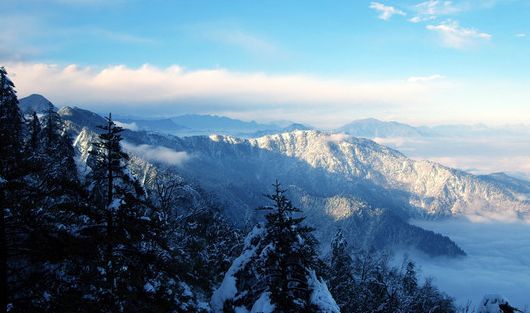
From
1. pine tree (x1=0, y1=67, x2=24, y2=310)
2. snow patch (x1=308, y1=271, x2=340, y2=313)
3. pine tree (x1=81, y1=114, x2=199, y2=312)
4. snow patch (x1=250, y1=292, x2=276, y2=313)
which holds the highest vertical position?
pine tree (x1=0, y1=67, x2=24, y2=310)

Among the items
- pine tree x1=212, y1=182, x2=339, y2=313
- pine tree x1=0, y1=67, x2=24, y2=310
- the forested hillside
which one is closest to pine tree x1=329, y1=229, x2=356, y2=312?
the forested hillside

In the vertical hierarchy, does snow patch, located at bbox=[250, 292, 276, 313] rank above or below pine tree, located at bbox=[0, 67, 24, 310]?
below

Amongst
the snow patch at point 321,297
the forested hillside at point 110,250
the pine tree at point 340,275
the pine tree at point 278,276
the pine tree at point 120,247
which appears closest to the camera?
the forested hillside at point 110,250

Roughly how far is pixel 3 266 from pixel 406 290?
228 feet

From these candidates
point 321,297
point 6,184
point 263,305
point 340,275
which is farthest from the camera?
point 340,275

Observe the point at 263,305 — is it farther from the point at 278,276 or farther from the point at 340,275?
the point at 340,275

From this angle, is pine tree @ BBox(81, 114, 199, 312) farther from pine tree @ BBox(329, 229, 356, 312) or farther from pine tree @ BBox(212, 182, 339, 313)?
pine tree @ BBox(329, 229, 356, 312)

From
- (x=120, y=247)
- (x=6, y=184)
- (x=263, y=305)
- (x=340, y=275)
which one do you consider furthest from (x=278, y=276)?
(x=340, y=275)

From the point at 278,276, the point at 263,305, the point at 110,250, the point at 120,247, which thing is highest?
the point at 110,250

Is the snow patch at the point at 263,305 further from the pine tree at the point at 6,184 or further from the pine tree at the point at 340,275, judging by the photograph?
the pine tree at the point at 340,275

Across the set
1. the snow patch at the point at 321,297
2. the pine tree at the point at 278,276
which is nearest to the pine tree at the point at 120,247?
the pine tree at the point at 278,276

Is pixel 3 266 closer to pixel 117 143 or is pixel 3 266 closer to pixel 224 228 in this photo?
pixel 117 143

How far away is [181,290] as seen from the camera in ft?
58.9

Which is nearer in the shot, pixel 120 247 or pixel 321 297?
pixel 321 297
